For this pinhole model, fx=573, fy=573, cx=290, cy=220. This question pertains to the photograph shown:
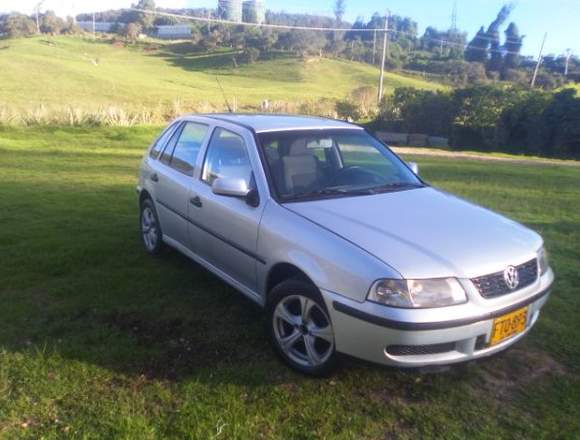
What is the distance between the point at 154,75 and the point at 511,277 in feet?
216

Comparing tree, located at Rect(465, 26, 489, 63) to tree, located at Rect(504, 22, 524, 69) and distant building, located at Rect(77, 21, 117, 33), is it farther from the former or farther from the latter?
distant building, located at Rect(77, 21, 117, 33)

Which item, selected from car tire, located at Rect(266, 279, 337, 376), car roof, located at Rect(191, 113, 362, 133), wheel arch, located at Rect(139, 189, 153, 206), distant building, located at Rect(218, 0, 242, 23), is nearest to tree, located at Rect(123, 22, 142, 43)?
distant building, located at Rect(218, 0, 242, 23)

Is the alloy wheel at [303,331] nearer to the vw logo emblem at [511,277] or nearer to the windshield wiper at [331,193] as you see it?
the windshield wiper at [331,193]

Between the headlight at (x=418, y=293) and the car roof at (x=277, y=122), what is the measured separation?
1.91 metres

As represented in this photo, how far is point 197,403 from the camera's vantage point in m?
3.38

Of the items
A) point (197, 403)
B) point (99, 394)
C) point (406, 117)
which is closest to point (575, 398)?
point (197, 403)

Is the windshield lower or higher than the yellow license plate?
higher

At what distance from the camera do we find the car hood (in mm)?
3332

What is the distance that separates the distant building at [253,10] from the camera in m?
60.3

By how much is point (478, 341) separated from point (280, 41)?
9100 centimetres

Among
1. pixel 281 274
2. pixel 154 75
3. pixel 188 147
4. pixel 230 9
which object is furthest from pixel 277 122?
pixel 154 75

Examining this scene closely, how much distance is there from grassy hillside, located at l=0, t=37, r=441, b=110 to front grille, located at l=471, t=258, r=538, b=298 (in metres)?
37.6

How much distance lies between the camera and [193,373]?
372 cm

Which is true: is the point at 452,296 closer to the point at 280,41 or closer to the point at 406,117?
→ the point at 406,117
